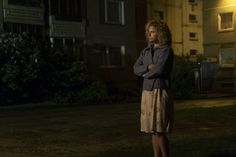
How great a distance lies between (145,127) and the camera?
7.95 m

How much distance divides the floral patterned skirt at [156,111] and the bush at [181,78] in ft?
81.7

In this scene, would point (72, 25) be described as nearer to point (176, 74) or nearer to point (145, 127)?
point (176, 74)

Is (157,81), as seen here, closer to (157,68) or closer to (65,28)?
(157,68)

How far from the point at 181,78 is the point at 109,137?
66.5 feet

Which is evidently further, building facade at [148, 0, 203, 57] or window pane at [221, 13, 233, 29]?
building facade at [148, 0, 203, 57]

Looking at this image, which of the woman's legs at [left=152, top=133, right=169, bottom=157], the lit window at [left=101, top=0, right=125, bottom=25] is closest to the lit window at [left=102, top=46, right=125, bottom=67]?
the lit window at [left=101, top=0, right=125, bottom=25]

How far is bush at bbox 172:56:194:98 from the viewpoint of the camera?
108ft

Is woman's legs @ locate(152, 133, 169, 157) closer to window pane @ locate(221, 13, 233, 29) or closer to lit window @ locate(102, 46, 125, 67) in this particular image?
lit window @ locate(102, 46, 125, 67)

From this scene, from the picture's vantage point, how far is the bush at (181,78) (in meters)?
33.0

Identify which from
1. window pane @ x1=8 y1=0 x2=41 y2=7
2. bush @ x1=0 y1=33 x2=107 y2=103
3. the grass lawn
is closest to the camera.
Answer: the grass lawn

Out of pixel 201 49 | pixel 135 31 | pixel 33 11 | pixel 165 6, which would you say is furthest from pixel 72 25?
pixel 201 49

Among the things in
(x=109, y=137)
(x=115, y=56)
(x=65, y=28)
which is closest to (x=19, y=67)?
(x=65, y=28)

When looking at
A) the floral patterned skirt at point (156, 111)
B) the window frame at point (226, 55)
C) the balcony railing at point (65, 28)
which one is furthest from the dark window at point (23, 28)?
the floral patterned skirt at point (156, 111)

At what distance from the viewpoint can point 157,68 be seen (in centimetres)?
788
